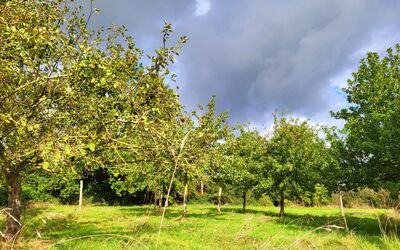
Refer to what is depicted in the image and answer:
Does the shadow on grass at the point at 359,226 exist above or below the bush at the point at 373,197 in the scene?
below

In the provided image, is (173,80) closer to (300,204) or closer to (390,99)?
(390,99)

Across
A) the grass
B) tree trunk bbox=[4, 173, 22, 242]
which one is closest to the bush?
the grass

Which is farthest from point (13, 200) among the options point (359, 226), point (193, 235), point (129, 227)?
point (359, 226)

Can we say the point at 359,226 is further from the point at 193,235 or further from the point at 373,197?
the point at 193,235

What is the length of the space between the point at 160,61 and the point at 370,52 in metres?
23.4

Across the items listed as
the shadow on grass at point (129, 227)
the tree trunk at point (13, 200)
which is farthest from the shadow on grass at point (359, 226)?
the tree trunk at point (13, 200)

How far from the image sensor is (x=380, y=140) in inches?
749

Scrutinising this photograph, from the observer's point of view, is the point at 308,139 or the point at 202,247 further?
the point at 308,139

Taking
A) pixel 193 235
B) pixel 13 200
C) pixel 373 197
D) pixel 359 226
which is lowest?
pixel 193 235

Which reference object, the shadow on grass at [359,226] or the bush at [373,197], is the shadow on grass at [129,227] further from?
the bush at [373,197]

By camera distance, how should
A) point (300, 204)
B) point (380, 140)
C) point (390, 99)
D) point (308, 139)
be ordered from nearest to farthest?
point (380, 140) → point (390, 99) → point (308, 139) → point (300, 204)

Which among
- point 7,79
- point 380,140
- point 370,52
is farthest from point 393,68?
point 7,79

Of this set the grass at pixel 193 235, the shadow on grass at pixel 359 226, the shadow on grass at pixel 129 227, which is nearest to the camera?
the grass at pixel 193 235

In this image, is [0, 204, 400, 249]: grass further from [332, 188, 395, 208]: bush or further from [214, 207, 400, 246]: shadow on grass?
[332, 188, 395, 208]: bush
